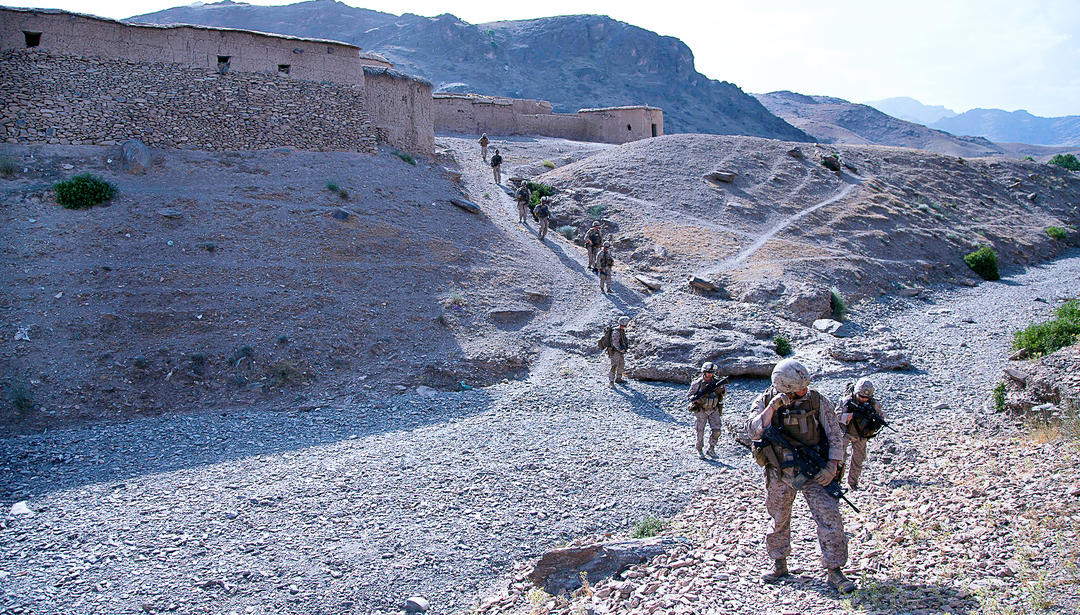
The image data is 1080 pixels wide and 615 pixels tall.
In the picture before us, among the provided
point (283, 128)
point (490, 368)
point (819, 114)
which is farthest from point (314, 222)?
point (819, 114)

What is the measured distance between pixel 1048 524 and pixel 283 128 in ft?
61.3

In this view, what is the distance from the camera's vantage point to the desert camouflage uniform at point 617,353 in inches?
550

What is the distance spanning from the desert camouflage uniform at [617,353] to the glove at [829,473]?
8.50 m

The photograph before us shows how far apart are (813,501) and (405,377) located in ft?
30.9

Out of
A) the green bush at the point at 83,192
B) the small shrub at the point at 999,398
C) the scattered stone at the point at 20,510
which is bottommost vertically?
the scattered stone at the point at 20,510

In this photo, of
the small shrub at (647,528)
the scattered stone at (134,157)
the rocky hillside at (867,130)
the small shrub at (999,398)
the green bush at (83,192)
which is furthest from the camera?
the rocky hillside at (867,130)

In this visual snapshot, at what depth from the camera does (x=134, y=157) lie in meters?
16.5

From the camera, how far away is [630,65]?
294 ft

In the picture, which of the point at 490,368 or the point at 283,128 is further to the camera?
the point at 283,128

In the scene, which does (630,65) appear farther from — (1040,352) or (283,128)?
(1040,352)

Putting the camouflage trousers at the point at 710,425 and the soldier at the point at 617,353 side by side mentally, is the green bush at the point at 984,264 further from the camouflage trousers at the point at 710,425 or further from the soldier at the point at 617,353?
the camouflage trousers at the point at 710,425

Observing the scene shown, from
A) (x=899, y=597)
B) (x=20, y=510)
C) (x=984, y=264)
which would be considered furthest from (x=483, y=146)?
(x=899, y=597)

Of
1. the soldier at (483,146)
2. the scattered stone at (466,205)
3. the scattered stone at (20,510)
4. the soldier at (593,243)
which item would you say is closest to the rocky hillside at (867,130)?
the soldier at (483,146)

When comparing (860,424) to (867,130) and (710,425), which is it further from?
(867,130)
